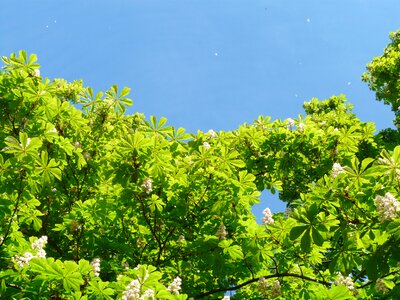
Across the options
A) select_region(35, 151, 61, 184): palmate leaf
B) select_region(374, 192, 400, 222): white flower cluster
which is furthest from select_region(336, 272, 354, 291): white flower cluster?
select_region(35, 151, 61, 184): palmate leaf

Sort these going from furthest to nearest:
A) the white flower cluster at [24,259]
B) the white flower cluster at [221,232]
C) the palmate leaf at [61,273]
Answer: the white flower cluster at [221,232], the white flower cluster at [24,259], the palmate leaf at [61,273]

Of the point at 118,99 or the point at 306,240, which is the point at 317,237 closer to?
the point at 306,240

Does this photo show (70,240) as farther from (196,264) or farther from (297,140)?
(297,140)

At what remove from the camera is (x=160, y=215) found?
6738 mm

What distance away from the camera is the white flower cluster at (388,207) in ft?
11.4

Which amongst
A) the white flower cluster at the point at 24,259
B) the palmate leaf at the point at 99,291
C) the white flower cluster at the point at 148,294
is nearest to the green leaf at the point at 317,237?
the white flower cluster at the point at 148,294

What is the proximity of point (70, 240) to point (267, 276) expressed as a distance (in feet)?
12.2

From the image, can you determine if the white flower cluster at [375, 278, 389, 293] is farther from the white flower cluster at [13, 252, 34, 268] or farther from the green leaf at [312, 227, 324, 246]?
the white flower cluster at [13, 252, 34, 268]

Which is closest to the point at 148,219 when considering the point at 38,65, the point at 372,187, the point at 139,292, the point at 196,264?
the point at 196,264

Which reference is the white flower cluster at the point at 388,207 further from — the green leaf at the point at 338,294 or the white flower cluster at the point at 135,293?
the white flower cluster at the point at 135,293

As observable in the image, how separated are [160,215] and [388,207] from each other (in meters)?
3.97

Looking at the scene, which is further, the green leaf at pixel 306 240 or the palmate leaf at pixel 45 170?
the palmate leaf at pixel 45 170

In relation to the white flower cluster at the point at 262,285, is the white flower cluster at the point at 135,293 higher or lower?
Result: lower

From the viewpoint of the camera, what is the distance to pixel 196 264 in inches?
271
